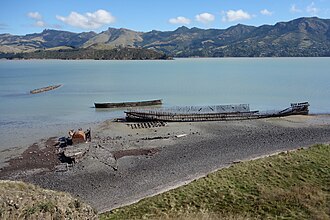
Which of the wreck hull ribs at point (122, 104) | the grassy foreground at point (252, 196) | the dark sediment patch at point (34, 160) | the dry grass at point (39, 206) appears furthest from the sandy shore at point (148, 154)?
the wreck hull ribs at point (122, 104)

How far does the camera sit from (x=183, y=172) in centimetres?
3016

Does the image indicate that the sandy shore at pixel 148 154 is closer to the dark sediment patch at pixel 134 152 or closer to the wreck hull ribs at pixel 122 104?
the dark sediment patch at pixel 134 152

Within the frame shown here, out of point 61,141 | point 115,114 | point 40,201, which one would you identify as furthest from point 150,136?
point 40,201

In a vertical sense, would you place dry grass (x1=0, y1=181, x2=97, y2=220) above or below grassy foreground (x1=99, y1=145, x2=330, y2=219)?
above

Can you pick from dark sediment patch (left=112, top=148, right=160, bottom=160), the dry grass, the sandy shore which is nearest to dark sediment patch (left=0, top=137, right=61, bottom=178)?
the sandy shore

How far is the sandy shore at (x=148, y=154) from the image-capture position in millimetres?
27406

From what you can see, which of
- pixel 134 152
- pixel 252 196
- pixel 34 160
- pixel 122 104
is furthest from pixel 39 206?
pixel 122 104

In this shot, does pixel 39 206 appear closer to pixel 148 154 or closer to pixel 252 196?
pixel 252 196

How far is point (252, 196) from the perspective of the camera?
22.4m

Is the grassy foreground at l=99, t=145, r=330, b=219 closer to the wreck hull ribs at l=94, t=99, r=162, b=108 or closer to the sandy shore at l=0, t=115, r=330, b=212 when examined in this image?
the sandy shore at l=0, t=115, r=330, b=212

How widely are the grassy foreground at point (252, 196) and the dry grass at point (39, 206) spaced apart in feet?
20.9

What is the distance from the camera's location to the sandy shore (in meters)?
27.4

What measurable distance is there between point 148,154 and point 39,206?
2383cm

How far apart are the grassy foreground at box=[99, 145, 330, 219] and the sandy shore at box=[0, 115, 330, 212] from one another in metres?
2.86
